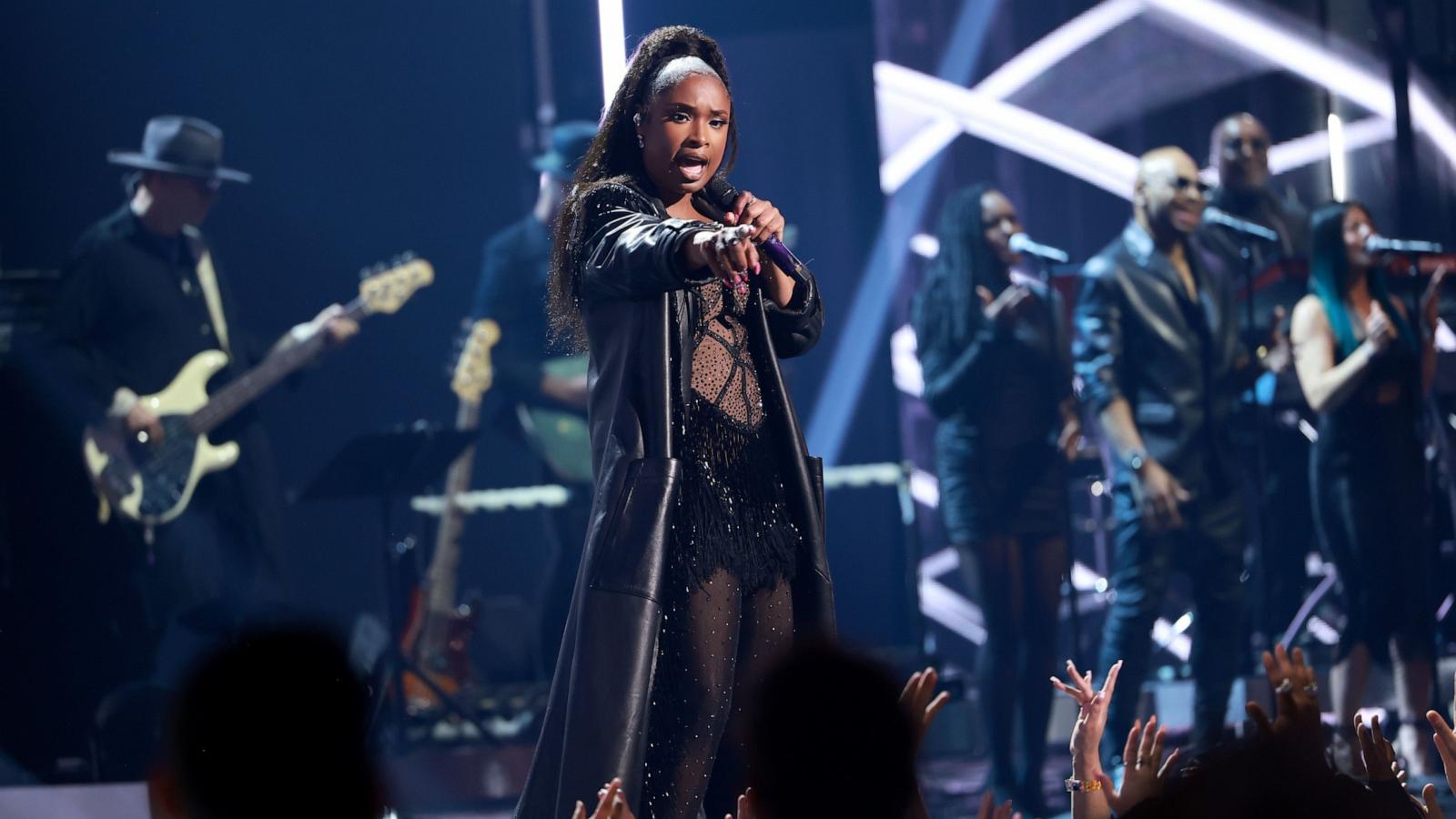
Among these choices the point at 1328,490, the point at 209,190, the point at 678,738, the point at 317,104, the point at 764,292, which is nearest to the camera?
the point at 678,738

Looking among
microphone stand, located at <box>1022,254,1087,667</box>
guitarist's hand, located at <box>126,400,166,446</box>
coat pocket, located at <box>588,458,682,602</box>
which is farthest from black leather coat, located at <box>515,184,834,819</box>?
guitarist's hand, located at <box>126,400,166,446</box>

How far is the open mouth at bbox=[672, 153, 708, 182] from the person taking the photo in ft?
8.30

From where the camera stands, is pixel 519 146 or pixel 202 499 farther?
pixel 519 146

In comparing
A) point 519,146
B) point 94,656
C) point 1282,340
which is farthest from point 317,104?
point 1282,340

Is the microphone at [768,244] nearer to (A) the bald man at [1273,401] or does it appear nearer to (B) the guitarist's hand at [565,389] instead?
(B) the guitarist's hand at [565,389]

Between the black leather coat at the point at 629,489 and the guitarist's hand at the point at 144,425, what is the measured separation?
345 cm

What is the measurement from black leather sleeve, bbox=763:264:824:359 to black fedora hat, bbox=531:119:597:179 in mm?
3103

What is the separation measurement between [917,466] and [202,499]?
269 centimetres

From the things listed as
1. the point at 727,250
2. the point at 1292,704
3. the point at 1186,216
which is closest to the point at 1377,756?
the point at 1292,704

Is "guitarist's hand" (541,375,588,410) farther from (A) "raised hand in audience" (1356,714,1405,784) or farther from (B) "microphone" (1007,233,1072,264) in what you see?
(A) "raised hand in audience" (1356,714,1405,784)

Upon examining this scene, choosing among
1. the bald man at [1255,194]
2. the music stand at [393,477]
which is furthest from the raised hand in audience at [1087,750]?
the bald man at [1255,194]

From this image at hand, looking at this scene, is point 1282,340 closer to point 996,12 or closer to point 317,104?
point 996,12

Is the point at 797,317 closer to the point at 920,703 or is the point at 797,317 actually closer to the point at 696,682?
the point at 696,682

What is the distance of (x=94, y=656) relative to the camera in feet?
18.1
